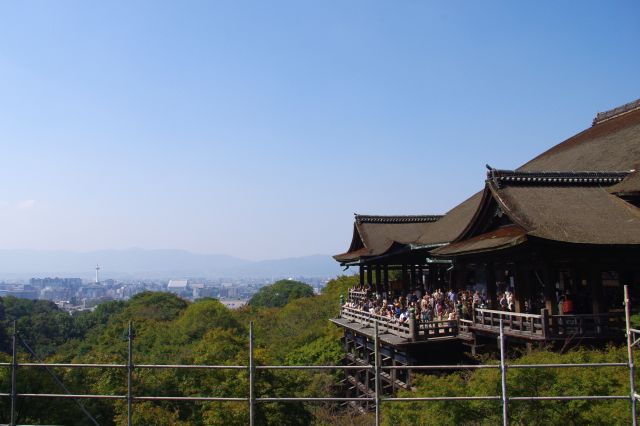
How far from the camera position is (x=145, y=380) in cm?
2075

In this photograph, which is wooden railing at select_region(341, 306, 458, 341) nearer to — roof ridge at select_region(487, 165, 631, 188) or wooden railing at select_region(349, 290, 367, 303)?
roof ridge at select_region(487, 165, 631, 188)

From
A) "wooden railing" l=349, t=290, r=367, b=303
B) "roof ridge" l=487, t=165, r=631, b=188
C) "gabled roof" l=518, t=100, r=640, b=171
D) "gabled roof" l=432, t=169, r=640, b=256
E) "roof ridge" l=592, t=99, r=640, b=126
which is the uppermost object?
"roof ridge" l=592, t=99, r=640, b=126

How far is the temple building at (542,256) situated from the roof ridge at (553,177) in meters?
0.03

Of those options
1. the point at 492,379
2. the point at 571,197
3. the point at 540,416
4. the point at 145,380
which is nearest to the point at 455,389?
the point at 492,379

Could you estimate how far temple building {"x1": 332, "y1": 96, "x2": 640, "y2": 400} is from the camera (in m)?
14.5

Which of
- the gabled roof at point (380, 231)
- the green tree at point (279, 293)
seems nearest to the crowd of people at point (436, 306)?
the gabled roof at point (380, 231)

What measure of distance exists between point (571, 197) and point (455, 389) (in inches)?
310

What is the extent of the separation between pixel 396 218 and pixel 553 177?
1402 cm

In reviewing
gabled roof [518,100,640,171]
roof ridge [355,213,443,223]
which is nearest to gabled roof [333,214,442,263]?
roof ridge [355,213,443,223]

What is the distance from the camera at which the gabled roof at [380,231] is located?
28.8m

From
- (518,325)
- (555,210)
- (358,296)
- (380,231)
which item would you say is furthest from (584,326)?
(380,231)

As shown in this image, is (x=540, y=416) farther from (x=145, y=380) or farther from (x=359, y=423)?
(x=145, y=380)

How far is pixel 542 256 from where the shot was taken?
1482 cm

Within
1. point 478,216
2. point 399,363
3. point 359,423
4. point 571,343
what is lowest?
point 359,423
